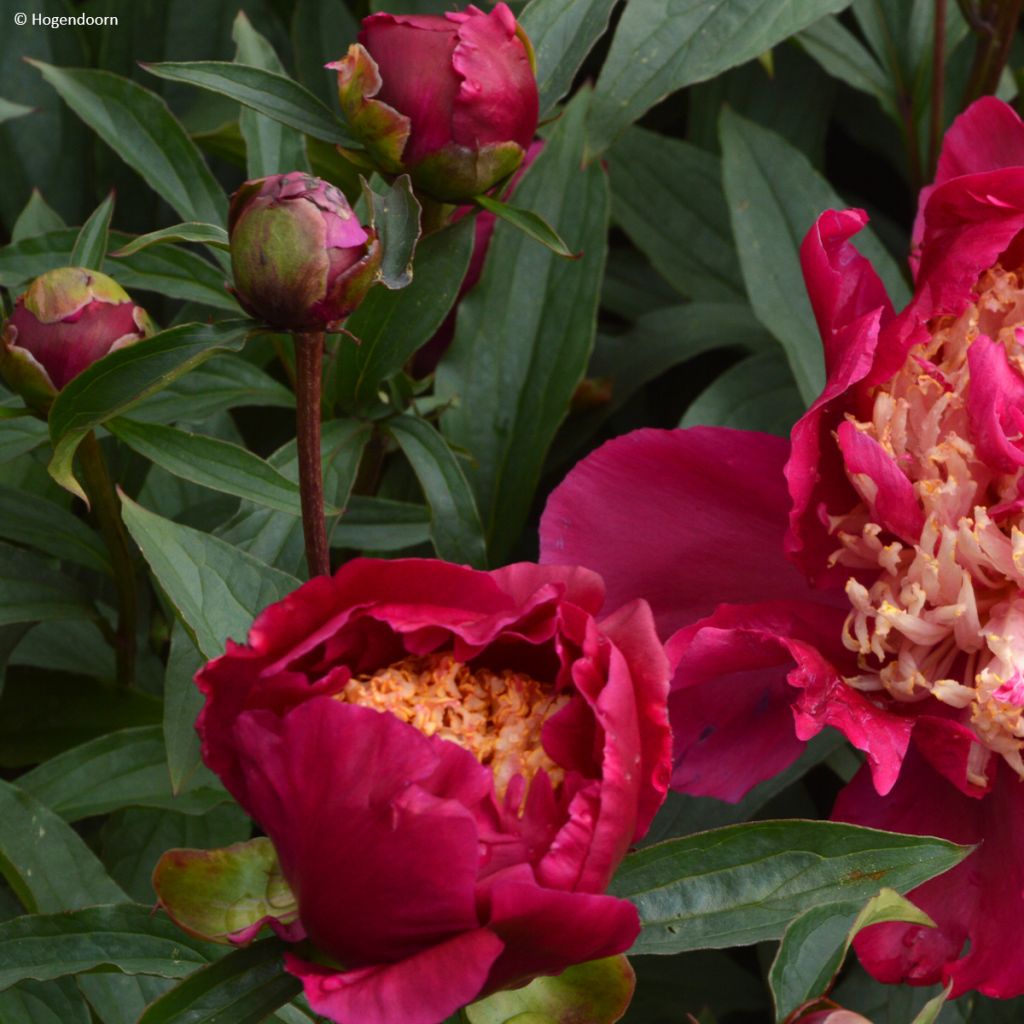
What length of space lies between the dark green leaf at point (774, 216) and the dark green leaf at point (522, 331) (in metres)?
0.11

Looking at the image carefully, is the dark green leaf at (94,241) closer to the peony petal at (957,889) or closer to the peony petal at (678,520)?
the peony petal at (678,520)

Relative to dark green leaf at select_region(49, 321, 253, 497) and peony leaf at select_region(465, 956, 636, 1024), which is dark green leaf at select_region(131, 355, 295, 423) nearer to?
dark green leaf at select_region(49, 321, 253, 497)

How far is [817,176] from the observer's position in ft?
2.96

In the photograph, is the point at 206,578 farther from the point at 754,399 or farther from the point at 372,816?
the point at 754,399

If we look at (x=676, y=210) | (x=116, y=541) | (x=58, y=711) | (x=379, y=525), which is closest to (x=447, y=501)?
(x=379, y=525)

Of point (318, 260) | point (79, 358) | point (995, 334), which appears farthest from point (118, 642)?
point (995, 334)

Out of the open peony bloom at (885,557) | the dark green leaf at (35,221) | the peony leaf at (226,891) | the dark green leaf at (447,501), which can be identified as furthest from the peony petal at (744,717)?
the dark green leaf at (35,221)

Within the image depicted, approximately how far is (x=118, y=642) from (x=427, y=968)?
1.33 ft

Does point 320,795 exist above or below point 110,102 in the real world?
below

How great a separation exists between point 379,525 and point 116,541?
0.44ft

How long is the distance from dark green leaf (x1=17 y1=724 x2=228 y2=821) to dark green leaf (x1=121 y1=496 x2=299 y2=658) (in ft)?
0.58

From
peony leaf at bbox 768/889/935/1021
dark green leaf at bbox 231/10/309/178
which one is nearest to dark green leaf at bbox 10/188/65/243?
dark green leaf at bbox 231/10/309/178

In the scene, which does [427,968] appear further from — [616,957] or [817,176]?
[817,176]

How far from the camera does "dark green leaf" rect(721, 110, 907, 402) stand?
86 centimetres
